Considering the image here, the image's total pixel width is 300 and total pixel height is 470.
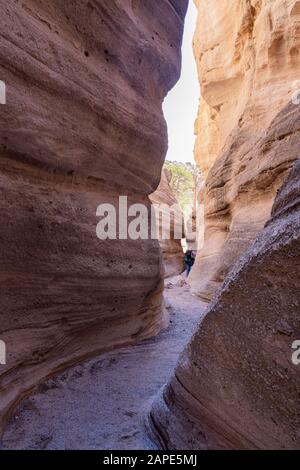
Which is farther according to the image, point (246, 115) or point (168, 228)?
point (168, 228)

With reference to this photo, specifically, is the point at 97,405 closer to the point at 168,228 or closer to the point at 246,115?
the point at 246,115

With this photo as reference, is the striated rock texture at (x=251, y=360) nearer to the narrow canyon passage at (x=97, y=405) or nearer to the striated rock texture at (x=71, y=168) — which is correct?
the narrow canyon passage at (x=97, y=405)

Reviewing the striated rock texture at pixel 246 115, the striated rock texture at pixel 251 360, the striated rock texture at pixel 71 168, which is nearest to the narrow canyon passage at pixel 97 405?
the striated rock texture at pixel 71 168

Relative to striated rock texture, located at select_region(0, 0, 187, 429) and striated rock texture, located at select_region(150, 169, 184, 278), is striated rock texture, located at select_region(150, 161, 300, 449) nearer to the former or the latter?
striated rock texture, located at select_region(0, 0, 187, 429)

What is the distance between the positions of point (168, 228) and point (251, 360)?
12.4 metres

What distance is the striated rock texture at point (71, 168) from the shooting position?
220cm

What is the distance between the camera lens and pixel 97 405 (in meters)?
2.29

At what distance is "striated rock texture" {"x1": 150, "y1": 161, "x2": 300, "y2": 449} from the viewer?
133 centimetres

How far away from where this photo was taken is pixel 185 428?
66.1 inches

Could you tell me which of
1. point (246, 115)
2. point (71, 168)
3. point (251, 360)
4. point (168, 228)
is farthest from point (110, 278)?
point (168, 228)

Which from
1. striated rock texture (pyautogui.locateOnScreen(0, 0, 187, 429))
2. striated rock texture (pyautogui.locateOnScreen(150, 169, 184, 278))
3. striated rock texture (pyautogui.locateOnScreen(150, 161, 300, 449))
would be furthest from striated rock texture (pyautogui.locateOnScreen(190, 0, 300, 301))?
striated rock texture (pyautogui.locateOnScreen(150, 169, 184, 278))

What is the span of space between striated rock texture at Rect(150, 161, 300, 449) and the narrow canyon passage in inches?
13.9
